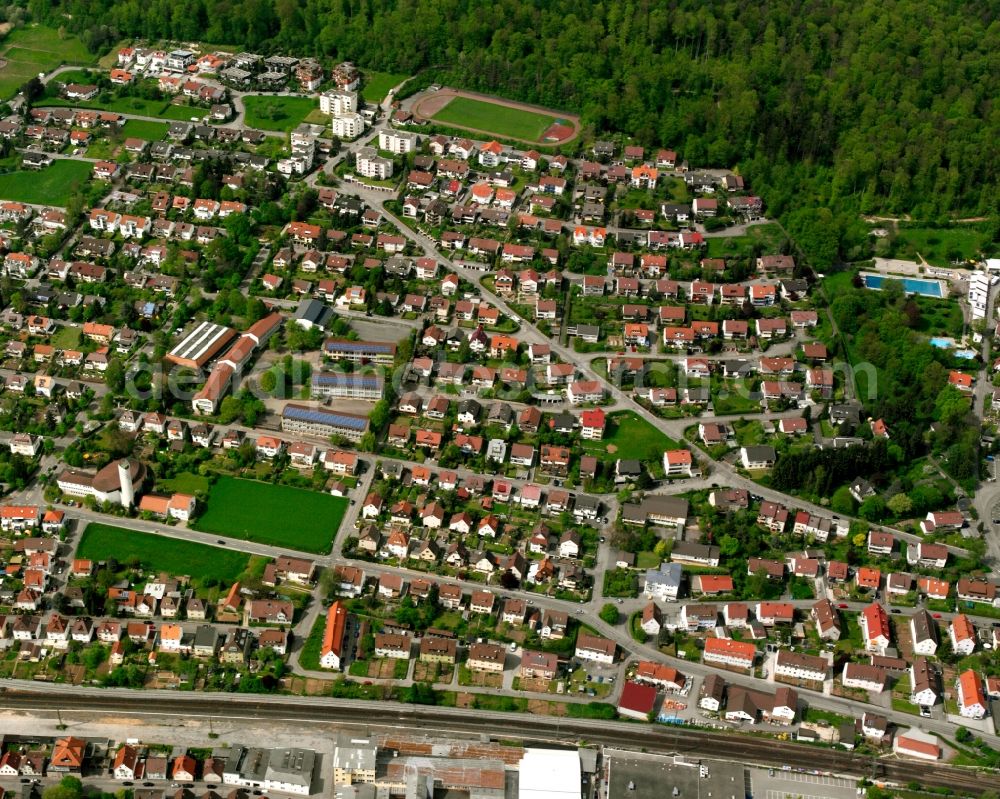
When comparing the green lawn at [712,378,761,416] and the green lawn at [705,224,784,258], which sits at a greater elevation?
the green lawn at [705,224,784,258]

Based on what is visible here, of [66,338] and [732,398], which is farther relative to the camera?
[66,338]

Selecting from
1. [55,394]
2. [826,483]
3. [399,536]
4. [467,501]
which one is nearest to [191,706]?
[399,536]

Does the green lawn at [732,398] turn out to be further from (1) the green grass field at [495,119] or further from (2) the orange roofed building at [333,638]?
(1) the green grass field at [495,119]

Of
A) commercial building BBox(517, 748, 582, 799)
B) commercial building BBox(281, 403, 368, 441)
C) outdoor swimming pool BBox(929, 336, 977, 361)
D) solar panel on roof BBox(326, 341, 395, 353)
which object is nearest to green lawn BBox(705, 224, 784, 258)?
outdoor swimming pool BBox(929, 336, 977, 361)

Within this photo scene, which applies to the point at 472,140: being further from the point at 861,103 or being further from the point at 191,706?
the point at 191,706

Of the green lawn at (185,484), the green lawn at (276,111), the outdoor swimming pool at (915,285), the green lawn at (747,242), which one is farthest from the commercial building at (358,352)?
the outdoor swimming pool at (915,285)

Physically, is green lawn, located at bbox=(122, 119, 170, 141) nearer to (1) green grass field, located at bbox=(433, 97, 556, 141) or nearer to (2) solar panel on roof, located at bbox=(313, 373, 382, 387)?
(1) green grass field, located at bbox=(433, 97, 556, 141)

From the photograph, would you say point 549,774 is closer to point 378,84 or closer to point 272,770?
point 272,770

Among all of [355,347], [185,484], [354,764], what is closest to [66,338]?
[185,484]
